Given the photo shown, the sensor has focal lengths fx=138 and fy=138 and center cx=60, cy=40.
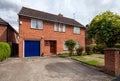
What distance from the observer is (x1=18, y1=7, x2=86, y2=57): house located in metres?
20.5

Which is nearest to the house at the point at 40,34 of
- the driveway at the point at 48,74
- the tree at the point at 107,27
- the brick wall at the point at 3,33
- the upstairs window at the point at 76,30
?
the upstairs window at the point at 76,30

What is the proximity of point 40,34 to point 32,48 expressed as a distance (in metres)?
2.62

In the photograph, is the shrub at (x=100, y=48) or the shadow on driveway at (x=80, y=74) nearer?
the shadow on driveway at (x=80, y=74)

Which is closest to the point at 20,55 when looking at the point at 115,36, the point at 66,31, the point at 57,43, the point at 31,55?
the point at 31,55

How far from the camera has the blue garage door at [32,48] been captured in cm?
2083

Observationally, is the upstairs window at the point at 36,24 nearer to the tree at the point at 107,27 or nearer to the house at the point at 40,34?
the house at the point at 40,34

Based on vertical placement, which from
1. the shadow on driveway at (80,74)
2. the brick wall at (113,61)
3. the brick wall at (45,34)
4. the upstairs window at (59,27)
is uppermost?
the upstairs window at (59,27)

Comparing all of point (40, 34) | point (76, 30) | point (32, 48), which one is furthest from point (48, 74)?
point (76, 30)

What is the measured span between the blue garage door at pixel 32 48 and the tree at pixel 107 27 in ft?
36.5

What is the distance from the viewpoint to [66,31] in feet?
86.3

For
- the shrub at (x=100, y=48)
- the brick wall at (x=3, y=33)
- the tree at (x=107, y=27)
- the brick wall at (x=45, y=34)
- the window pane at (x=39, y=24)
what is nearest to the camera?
the tree at (x=107, y=27)

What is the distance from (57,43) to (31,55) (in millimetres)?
5511

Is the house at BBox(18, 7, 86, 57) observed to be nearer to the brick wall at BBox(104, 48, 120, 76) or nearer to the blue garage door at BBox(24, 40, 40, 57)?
the blue garage door at BBox(24, 40, 40, 57)

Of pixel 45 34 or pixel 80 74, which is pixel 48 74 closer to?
pixel 80 74
